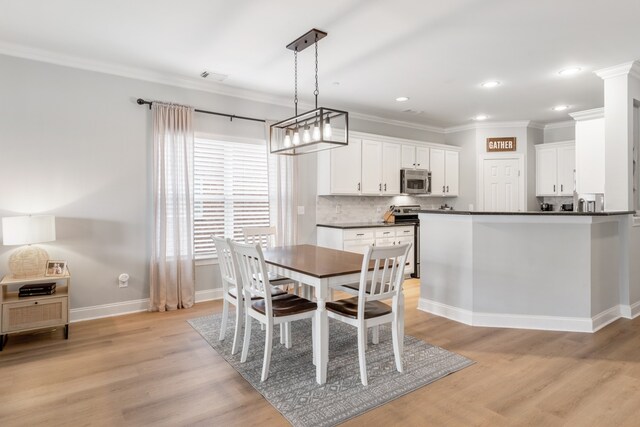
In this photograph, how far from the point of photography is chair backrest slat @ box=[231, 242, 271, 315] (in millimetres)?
2598

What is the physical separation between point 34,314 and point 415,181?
535 cm

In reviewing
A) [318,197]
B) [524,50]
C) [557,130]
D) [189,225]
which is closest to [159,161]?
[189,225]

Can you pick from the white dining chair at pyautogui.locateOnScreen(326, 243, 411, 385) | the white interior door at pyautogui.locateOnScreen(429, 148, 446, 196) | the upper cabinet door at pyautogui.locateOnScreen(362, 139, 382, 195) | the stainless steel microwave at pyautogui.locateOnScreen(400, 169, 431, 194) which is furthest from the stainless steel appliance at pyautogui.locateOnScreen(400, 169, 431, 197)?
the white dining chair at pyautogui.locateOnScreen(326, 243, 411, 385)

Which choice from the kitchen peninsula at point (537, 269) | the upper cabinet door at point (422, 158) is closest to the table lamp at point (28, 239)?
the kitchen peninsula at point (537, 269)

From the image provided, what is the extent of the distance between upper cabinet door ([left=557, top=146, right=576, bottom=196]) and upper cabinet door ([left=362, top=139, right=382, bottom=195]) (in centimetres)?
319

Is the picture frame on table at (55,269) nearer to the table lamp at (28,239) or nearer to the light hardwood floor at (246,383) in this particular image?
the table lamp at (28,239)

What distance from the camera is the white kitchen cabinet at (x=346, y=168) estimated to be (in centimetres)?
554

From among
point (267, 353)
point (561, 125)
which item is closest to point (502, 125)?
point (561, 125)

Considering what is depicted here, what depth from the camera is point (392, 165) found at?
623 centimetres

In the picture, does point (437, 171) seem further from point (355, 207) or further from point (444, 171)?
point (355, 207)

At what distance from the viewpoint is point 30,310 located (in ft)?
10.8

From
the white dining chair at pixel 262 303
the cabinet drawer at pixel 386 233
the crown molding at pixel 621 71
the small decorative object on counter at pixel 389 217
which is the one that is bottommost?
the white dining chair at pixel 262 303

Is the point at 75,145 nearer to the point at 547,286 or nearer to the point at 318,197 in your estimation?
the point at 318,197

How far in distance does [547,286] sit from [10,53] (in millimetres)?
5503
